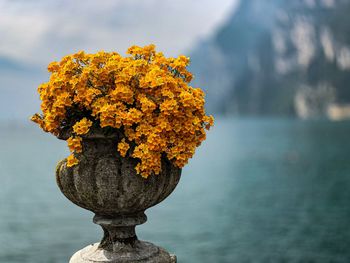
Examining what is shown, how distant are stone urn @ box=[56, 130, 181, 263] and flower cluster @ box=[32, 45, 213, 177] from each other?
0.18m

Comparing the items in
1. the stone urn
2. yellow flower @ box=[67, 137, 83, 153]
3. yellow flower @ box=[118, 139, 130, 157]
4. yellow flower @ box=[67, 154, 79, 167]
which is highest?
yellow flower @ box=[67, 137, 83, 153]

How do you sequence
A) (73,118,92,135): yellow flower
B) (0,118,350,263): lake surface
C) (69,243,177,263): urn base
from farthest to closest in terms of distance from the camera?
(0,118,350,263): lake surface → (69,243,177,263): urn base → (73,118,92,135): yellow flower

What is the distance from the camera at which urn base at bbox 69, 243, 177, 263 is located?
8.34m

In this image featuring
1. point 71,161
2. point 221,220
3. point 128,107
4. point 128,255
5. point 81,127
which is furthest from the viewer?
point 221,220

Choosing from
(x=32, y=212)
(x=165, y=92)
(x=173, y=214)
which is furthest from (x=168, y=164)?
(x=32, y=212)

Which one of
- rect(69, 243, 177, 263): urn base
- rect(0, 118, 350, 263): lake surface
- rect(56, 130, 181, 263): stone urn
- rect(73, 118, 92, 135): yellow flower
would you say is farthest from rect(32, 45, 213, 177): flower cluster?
rect(0, 118, 350, 263): lake surface

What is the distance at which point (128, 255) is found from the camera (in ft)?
27.6

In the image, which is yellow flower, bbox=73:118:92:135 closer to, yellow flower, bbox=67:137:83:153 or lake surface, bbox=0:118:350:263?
yellow flower, bbox=67:137:83:153

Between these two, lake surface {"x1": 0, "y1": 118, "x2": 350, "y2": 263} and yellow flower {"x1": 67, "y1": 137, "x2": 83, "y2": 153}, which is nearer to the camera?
yellow flower {"x1": 67, "y1": 137, "x2": 83, "y2": 153}

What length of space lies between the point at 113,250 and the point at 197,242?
24741 millimetres

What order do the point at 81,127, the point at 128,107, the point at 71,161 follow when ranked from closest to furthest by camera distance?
the point at 81,127
the point at 71,161
the point at 128,107

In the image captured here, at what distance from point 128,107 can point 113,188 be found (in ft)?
4.04

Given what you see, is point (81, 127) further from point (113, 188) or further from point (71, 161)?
point (113, 188)

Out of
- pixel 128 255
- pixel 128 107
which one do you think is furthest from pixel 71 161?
pixel 128 255
